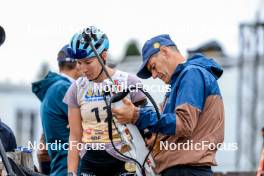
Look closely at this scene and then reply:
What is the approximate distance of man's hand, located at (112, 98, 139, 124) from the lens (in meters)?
6.83

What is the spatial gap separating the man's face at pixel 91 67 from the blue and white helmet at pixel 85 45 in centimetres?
6

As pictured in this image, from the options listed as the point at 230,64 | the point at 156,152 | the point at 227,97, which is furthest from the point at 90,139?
the point at 230,64

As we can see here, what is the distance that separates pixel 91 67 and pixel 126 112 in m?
1.09

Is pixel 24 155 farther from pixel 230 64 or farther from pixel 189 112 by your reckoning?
pixel 230 64

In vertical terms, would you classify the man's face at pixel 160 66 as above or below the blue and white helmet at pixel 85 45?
below

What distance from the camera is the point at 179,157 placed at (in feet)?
23.0

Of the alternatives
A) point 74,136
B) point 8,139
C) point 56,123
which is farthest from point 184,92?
point 56,123

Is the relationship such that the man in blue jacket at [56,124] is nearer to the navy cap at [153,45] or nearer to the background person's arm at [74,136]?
the background person's arm at [74,136]

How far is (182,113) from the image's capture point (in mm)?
6828

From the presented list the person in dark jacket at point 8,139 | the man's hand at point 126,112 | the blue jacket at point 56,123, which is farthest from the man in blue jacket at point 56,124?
the man's hand at point 126,112

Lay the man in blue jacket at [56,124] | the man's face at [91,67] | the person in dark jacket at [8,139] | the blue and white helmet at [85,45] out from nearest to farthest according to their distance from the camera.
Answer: the blue and white helmet at [85,45] → the man's face at [91,67] → the person in dark jacket at [8,139] → the man in blue jacket at [56,124]

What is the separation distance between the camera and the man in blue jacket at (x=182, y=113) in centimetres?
684

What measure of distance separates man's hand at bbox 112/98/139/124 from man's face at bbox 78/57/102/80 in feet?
3.22

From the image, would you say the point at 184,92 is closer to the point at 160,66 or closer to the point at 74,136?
the point at 160,66
